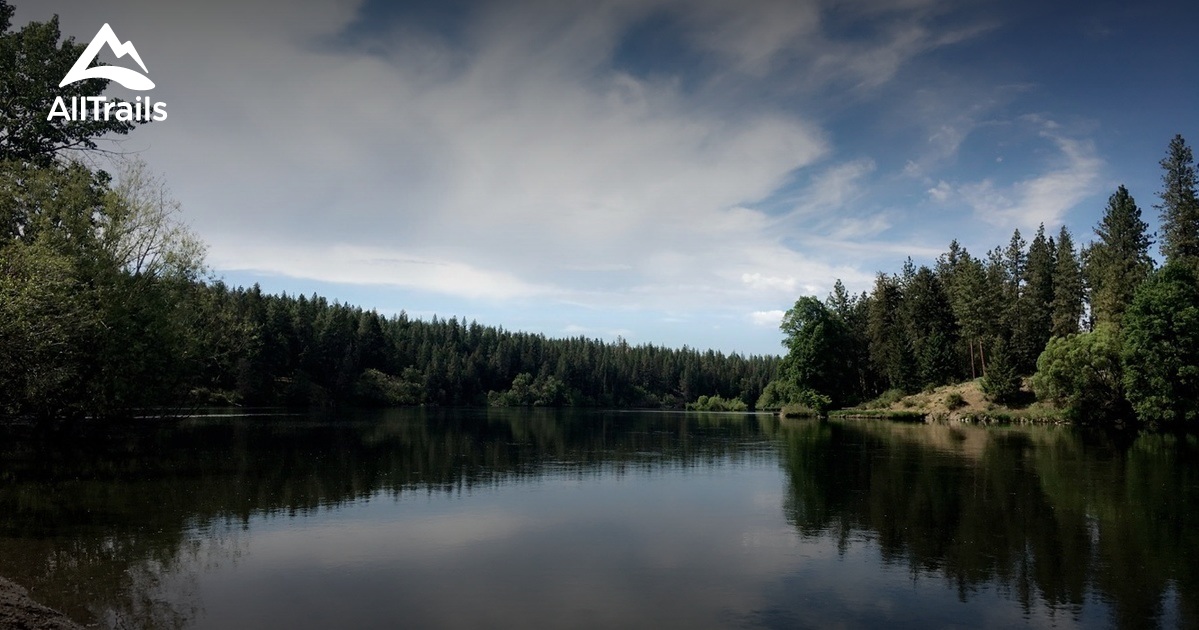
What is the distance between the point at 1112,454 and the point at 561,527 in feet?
148

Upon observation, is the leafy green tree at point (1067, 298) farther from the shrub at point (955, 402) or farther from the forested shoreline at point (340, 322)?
the shrub at point (955, 402)

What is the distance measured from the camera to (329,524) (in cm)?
2380

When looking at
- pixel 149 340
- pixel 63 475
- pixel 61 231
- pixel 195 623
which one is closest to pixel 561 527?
pixel 195 623

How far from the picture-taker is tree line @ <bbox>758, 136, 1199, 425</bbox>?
6875 cm

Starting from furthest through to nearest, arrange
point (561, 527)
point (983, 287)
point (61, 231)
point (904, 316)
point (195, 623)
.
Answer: point (904, 316), point (983, 287), point (61, 231), point (561, 527), point (195, 623)

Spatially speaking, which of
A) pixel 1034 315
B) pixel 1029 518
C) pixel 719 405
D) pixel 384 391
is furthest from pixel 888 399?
pixel 384 391

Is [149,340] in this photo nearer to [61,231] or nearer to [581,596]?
[61,231]

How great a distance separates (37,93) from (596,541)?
3650 cm

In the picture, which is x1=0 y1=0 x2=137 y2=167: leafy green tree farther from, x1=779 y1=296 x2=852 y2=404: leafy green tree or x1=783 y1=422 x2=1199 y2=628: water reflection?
x1=779 y1=296 x2=852 y2=404: leafy green tree

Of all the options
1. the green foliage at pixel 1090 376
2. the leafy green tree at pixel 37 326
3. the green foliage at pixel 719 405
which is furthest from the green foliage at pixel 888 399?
the leafy green tree at pixel 37 326

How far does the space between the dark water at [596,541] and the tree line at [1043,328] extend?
107 feet

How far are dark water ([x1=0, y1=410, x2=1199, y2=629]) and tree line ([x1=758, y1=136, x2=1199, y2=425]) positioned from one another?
3261cm

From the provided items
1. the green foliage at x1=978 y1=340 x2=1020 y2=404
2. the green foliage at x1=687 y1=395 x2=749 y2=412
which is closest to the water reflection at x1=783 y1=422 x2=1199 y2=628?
the green foliage at x1=978 y1=340 x2=1020 y2=404

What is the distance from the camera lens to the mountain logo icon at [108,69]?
1355 inches
